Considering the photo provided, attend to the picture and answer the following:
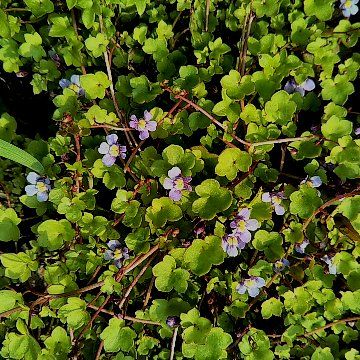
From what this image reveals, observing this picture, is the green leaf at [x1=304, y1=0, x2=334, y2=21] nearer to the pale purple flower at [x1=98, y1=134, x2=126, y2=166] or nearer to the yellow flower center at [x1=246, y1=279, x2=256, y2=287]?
the pale purple flower at [x1=98, y1=134, x2=126, y2=166]

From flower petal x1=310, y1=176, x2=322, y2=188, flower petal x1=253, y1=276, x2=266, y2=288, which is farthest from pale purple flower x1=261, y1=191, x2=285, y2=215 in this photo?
flower petal x1=253, y1=276, x2=266, y2=288

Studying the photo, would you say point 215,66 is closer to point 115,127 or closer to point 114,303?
point 115,127

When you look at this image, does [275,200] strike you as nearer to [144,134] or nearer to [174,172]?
[174,172]

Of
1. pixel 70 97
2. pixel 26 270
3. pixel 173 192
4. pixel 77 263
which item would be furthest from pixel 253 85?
pixel 26 270

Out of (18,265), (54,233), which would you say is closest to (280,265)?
(54,233)

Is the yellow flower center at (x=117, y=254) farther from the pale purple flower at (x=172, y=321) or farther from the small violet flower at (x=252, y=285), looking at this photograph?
the small violet flower at (x=252, y=285)

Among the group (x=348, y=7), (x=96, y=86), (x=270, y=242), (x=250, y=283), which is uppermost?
(x=348, y=7)

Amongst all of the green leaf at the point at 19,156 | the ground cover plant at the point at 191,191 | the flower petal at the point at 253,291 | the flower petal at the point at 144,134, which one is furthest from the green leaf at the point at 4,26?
the flower petal at the point at 253,291
